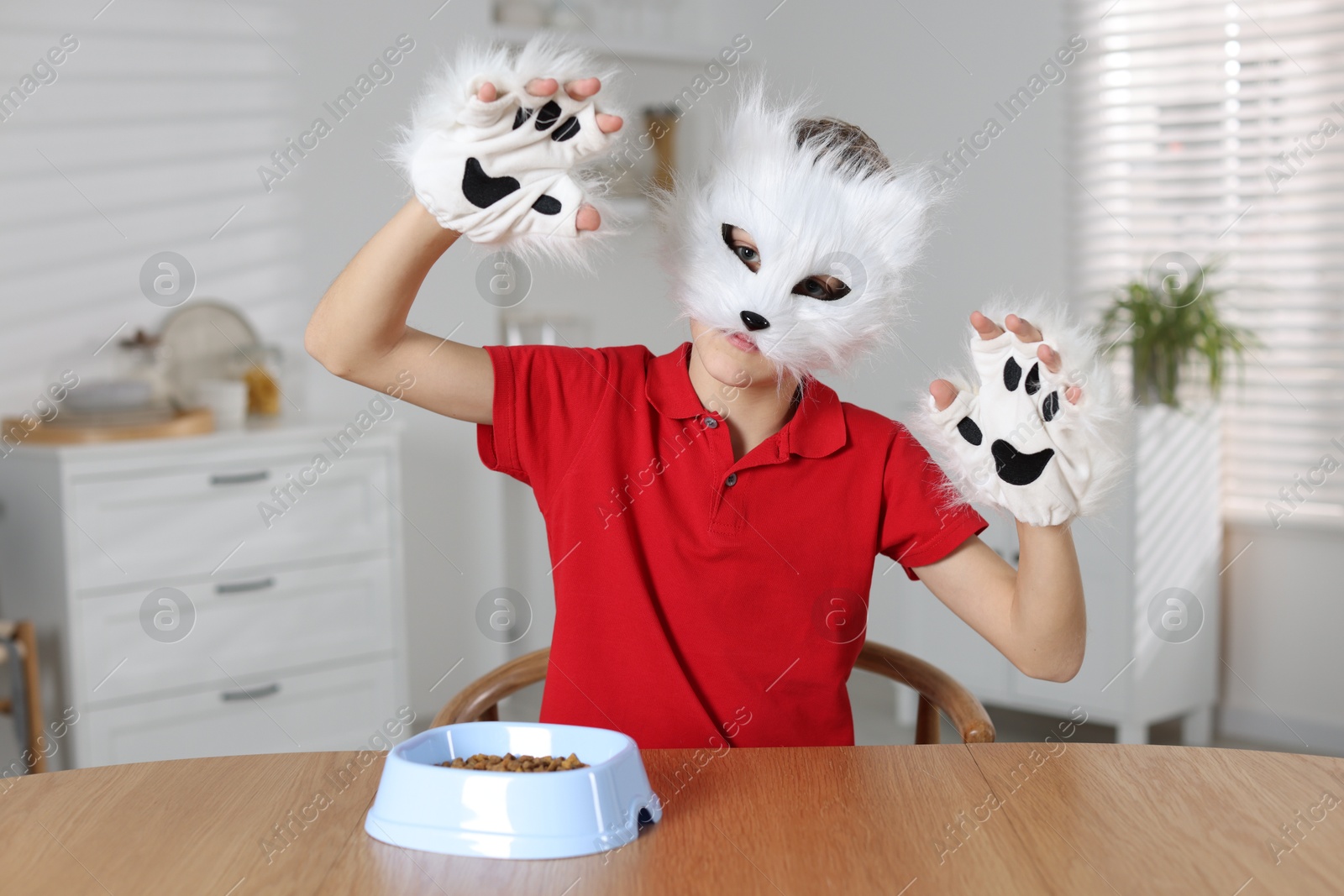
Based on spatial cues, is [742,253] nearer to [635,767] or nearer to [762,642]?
[762,642]

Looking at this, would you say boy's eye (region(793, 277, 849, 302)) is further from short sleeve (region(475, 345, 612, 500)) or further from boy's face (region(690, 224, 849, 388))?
short sleeve (region(475, 345, 612, 500))

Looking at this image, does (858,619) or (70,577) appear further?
(70,577)

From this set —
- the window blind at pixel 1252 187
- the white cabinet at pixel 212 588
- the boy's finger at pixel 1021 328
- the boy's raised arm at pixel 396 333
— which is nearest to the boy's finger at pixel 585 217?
the boy's raised arm at pixel 396 333

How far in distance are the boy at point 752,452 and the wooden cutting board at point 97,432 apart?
65.9 inches

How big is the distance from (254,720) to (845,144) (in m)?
2.25

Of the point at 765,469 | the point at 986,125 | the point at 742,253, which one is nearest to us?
the point at 742,253

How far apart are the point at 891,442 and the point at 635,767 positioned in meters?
0.60

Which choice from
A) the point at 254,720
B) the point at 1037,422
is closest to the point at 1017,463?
the point at 1037,422

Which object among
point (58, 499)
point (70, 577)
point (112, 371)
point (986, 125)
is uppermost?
point (986, 125)

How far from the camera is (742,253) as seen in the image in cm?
122

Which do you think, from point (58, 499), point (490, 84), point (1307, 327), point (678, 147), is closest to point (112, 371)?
point (58, 499)

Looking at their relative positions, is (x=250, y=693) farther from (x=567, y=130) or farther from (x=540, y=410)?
(x=567, y=130)

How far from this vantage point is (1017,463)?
3.34ft

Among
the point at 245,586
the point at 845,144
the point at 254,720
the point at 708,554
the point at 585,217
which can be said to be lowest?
the point at 254,720
